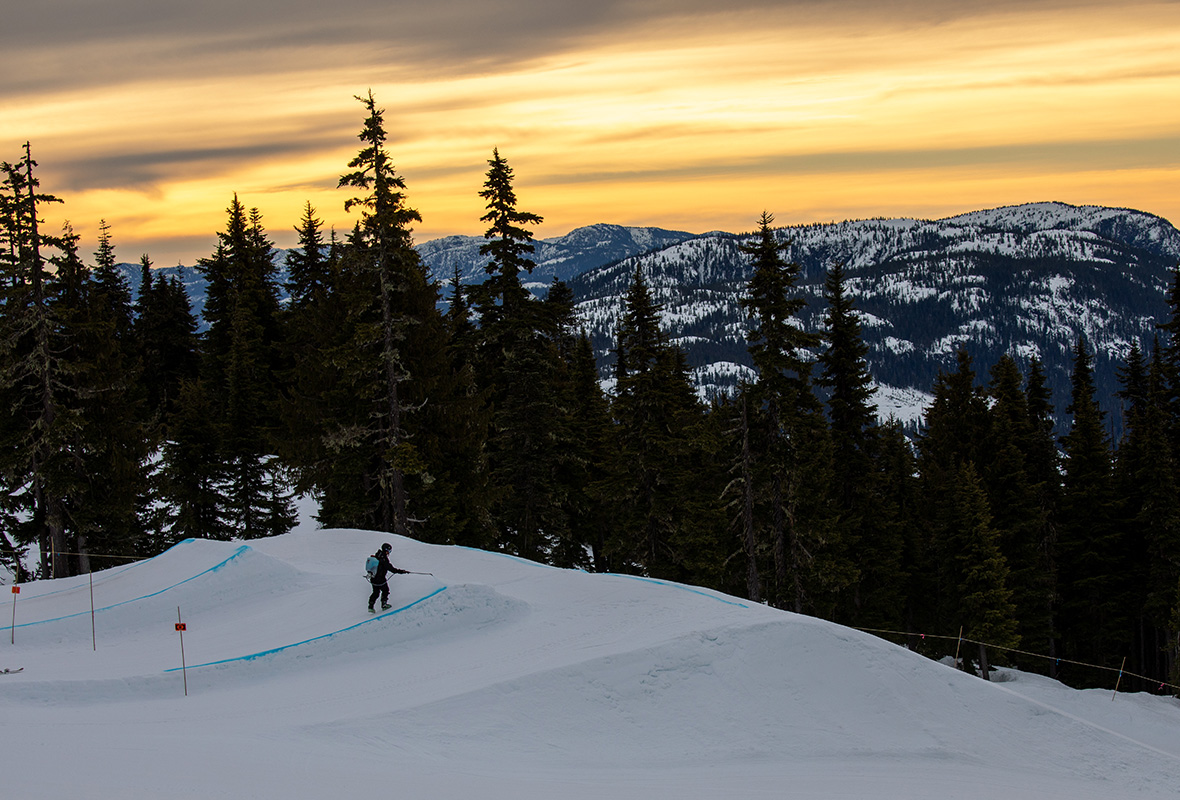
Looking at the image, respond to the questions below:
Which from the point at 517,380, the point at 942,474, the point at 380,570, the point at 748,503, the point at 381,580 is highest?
the point at 517,380

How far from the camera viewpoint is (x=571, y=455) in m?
35.0

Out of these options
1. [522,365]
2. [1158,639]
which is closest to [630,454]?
[522,365]

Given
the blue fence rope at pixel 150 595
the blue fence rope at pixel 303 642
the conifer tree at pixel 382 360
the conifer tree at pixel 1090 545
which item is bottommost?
the conifer tree at pixel 1090 545

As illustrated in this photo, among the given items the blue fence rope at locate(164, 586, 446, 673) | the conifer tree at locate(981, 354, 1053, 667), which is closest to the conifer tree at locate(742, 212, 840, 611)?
the conifer tree at locate(981, 354, 1053, 667)

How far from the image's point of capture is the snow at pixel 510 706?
31.8ft

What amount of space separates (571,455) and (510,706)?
22.9 meters

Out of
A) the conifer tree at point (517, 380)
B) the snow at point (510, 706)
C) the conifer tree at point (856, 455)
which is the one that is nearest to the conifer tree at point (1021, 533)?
the conifer tree at point (856, 455)

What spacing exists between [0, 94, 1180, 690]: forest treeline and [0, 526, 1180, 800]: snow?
9844mm

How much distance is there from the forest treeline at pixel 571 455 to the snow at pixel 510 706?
32.3ft

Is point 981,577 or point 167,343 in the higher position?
point 167,343

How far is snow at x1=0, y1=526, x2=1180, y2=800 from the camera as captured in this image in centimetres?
968

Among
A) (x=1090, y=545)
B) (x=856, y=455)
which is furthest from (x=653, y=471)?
(x=1090, y=545)

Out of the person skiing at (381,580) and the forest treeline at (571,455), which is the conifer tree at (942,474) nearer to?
the forest treeline at (571,455)

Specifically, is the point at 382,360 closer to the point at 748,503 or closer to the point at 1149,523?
the point at 748,503
